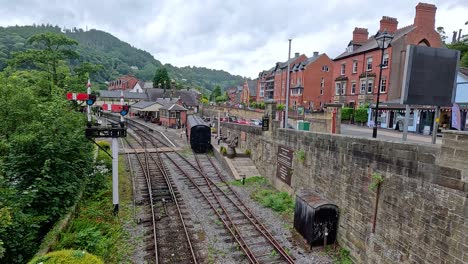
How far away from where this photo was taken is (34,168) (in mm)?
8898

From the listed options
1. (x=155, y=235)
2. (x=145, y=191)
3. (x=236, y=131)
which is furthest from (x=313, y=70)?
(x=155, y=235)

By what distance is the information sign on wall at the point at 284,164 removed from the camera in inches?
538

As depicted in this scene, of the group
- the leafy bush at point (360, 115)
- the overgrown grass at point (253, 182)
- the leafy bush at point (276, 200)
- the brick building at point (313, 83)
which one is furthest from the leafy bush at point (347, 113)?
the leafy bush at point (276, 200)

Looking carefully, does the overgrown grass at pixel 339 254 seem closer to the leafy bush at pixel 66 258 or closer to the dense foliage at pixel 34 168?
the leafy bush at pixel 66 258

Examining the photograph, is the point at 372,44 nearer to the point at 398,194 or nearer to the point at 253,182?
the point at 253,182

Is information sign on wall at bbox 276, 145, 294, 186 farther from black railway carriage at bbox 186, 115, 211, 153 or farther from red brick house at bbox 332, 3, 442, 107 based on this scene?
red brick house at bbox 332, 3, 442, 107

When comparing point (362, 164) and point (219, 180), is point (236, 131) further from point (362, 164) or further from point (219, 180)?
point (362, 164)

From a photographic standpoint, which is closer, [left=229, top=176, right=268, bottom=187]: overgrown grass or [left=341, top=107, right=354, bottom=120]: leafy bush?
[left=229, top=176, right=268, bottom=187]: overgrown grass

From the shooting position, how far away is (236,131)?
22688 mm

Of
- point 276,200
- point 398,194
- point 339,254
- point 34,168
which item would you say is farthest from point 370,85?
point 34,168

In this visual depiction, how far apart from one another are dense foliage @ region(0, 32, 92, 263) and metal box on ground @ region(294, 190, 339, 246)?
312 inches

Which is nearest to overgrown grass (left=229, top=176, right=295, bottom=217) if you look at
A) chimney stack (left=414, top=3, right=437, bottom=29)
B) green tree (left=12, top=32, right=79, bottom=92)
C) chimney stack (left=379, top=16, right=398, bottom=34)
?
green tree (left=12, top=32, right=79, bottom=92)

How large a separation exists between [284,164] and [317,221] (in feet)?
17.7

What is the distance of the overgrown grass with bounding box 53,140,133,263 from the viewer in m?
7.85
